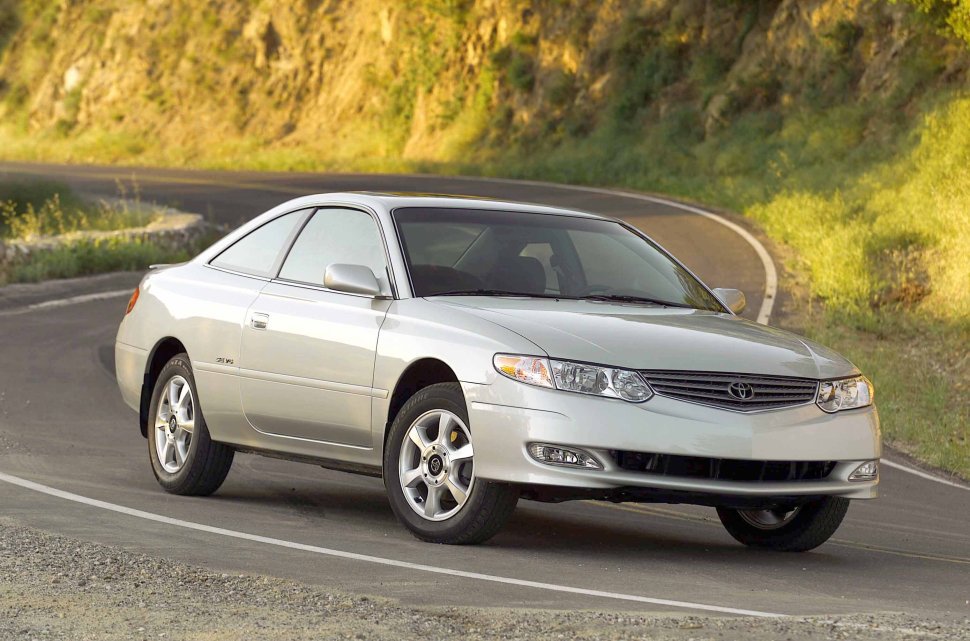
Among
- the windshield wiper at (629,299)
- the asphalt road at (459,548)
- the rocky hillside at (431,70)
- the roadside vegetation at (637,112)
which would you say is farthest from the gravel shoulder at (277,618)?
the rocky hillside at (431,70)

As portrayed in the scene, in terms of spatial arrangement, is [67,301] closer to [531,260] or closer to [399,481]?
[531,260]

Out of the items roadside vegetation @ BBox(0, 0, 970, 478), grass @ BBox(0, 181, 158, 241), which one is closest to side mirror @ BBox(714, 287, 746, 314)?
roadside vegetation @ BBox(0, 0, 970, 478)

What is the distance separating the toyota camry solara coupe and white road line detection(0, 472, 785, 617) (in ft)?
1.72

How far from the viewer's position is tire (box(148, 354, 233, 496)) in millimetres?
9156

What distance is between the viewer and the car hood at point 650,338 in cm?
731

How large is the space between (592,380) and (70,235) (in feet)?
60.3

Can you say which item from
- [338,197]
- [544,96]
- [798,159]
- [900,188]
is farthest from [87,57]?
[338,197]

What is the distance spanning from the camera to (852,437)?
7.76 meters

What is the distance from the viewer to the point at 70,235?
79.9 ft

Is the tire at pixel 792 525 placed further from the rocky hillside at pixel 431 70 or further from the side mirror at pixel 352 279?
the rocky hillside at pixel 431 70

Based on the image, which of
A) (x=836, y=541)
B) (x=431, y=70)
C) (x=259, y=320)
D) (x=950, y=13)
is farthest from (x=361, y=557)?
(x=431, y=70)

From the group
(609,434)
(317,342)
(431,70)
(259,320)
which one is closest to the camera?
(609,434)

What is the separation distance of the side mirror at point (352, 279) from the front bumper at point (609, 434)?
0.89 meters

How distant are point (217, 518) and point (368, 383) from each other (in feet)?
3.57
